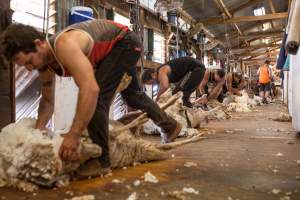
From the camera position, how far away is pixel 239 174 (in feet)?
7.55

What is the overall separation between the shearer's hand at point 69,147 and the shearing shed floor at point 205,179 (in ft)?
0.60

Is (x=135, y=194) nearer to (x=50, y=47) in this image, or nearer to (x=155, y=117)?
(x=50, y=47)

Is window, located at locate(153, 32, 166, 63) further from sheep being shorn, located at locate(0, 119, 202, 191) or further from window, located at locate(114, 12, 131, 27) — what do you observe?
sheep being shorn, located at locate(0, 119, 202, 191)

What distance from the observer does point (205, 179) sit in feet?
7.14

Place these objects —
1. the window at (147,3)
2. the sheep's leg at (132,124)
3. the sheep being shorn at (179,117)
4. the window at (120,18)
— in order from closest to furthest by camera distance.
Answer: the sheep's leg at (132,124)
the sheep being shorn at (179,117)
the window at (120,18)
the window at (147,3)

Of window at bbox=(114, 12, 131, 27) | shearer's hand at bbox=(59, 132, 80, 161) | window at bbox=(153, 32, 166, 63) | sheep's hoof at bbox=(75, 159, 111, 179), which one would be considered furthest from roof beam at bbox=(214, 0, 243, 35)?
shearer's hand at bbox=(59, 132, 80, 161)

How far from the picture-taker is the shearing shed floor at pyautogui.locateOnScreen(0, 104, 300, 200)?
6.07 ft

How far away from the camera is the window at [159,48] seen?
8.58 m

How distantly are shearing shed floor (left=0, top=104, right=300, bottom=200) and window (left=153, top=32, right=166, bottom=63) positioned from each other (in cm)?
Result: 542

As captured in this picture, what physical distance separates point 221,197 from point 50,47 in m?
1.17

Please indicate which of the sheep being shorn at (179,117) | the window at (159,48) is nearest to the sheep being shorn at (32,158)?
the sheep being shorn at (179,117)

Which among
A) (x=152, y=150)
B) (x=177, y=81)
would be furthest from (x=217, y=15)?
(x=152, y=150)

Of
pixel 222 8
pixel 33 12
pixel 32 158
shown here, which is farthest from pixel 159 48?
pixel 32 158

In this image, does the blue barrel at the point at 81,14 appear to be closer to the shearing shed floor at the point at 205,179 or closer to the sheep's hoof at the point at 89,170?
the shearing shed floor at the point at 205,179
